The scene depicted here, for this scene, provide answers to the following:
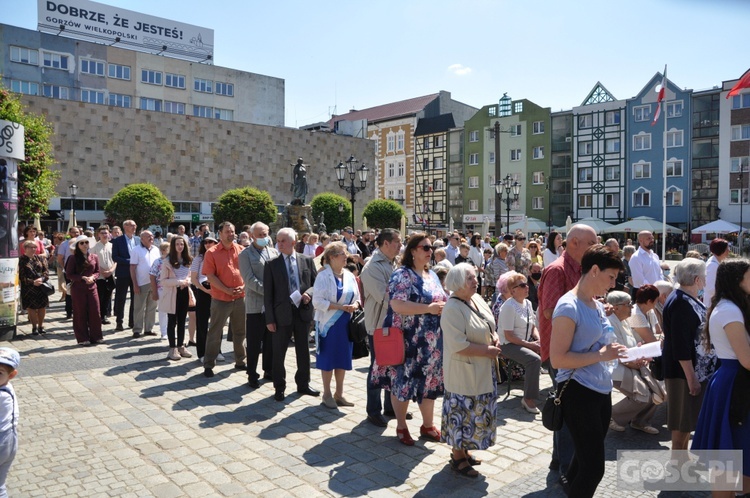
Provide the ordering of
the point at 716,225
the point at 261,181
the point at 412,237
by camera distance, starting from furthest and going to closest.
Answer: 1. the point at 261,181
2. the point at 716,225
3. the point at 412,237

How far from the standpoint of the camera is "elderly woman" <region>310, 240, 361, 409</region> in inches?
254

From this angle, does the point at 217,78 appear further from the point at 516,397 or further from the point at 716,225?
the point at 516,397

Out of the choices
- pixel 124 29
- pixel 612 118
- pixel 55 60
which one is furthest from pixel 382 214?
pixel 124 29

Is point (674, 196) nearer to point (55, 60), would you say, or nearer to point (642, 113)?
point (642, 113)

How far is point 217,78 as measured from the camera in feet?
197

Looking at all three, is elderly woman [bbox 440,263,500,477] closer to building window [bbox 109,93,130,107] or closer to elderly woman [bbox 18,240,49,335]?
elderly woman [bbox 18,240,49,335]

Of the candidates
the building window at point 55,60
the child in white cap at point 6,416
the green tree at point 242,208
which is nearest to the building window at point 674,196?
the green tree at point 242,208

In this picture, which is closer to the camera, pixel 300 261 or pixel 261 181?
pixel 300 261

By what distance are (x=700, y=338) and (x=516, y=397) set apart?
3047mm

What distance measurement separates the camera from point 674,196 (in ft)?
145

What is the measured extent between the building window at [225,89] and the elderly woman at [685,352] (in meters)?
60.9

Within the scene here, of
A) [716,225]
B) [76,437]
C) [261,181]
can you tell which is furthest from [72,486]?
[261,181]

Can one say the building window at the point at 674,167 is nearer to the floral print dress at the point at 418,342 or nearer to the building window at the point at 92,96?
the floral print dress at the point at 418,342

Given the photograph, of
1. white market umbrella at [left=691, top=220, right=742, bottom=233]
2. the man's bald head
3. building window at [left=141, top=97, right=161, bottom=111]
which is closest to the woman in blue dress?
the man's bald head
